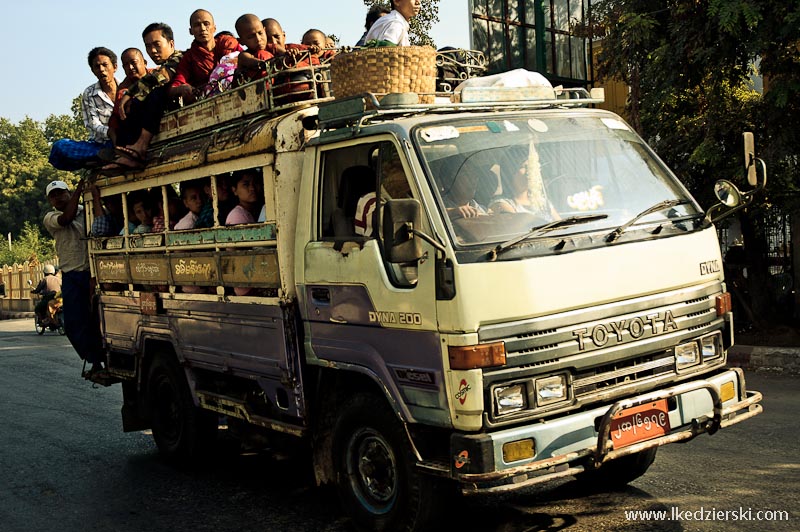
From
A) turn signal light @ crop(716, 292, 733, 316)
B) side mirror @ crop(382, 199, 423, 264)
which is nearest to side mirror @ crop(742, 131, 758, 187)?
turn signal light @ crop(716, 292, 733, 316)

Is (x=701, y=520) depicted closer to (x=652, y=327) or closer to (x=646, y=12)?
(x=652, y=327)

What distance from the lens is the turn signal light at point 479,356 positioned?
406cm

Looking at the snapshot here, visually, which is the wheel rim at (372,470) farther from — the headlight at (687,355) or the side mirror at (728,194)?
the side mirror at (728,194)

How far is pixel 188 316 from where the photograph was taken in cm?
645

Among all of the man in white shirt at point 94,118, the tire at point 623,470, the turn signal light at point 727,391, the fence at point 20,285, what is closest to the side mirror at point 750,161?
the turn signal light at point 727,391

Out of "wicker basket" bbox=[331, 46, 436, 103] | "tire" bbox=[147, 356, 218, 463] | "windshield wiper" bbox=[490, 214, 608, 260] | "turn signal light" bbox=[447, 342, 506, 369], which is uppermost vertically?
"wicker basket" bbox=[331, 46, 436, 103]

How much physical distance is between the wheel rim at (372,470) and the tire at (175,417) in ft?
7.32

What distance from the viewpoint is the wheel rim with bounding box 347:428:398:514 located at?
466cm

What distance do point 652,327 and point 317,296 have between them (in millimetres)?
1732

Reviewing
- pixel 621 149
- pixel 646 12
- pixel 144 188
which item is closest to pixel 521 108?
pixel 621 149

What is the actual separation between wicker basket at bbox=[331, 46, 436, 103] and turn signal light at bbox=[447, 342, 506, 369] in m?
1.55

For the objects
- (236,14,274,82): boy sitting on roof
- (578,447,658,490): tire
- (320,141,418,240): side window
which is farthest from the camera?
(236,14,274,82): boy sitting on roof

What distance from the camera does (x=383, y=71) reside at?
16.3 ft

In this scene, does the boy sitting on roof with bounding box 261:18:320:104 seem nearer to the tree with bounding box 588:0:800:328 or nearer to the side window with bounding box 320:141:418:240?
the side window with bounding box 320:141:418:240
